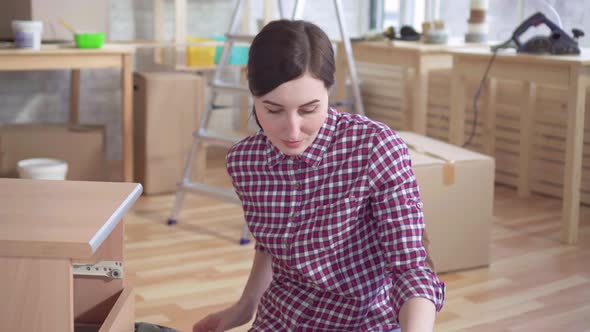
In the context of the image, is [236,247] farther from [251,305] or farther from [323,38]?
[323,38]

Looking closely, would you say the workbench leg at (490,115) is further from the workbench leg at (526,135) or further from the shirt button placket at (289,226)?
the shirt button placket at (289,226)

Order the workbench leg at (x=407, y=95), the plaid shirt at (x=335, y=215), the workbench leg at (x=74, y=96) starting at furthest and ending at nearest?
the workbench leg at (x=407, y=95), the workbench leg at (x=74, y=96), the plaid shirt at (x=335, y=215)

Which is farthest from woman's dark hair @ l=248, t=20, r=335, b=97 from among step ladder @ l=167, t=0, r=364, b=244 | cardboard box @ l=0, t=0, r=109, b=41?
cardboard box @ l=0, t=0, r=109, b=41

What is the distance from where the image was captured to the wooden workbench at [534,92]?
10.4ft

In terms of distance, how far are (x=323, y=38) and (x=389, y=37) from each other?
3206 millimetres

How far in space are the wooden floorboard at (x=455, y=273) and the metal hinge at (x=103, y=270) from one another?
1108mm

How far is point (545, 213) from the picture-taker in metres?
3.78

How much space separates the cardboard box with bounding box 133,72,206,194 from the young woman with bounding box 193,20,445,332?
2692 millimetres

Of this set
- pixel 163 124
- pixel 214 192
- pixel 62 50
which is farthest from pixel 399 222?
pixel 163 124

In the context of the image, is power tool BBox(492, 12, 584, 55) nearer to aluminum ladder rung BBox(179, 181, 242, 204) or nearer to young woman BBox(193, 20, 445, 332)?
aluminum ladder rung BBox(179, 181, 242, 204)

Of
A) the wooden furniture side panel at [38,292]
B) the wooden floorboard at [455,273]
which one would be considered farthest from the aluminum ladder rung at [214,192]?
the wooden furniture side panel at [38,292]

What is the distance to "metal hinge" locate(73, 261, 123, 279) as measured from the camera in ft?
4.36

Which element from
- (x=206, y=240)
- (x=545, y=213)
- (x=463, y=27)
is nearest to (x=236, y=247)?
(x=206, y=240)

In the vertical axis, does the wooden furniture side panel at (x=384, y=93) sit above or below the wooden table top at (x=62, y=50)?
below
